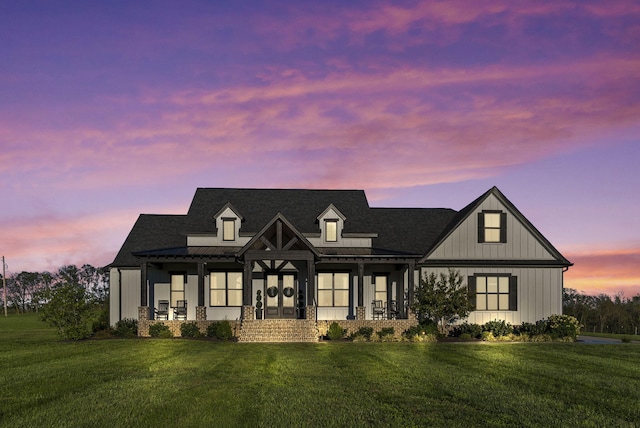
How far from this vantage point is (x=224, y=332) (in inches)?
1029

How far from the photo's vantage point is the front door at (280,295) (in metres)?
30.8

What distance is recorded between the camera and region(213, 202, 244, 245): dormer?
32312 millimetres

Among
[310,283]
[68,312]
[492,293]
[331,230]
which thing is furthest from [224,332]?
[492,293]

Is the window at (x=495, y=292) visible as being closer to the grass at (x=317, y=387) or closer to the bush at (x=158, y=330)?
the grass at (x=317, y=387)

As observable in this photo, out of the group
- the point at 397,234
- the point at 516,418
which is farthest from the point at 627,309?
the point at 516,418

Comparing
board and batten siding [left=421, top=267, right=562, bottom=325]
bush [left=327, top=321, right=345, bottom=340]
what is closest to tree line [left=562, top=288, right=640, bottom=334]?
board and batten siding [left=421, top=267, right=562, bottom=325]

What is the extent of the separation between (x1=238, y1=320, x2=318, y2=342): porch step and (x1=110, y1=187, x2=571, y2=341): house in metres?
1.36

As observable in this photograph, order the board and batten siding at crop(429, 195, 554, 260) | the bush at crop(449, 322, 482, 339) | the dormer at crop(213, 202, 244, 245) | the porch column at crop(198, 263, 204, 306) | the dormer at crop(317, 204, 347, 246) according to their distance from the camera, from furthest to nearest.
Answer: the dormer at crop(317, 204, 347, 246) → the dormer at crop(213, 202, 244, 245) → the board and batten siding at crop(429, 195, 554, 260) → the porch column at crop(198, 263, 204, 306) → the bush at crop(449, 322, 482, 339)

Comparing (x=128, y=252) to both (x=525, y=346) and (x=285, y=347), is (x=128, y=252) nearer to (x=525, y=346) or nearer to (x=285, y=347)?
(x=285, y=347)

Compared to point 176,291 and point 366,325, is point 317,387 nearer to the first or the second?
point 366,325

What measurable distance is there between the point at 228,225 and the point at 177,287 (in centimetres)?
460

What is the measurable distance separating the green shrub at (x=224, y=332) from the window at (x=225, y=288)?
15.9 feet

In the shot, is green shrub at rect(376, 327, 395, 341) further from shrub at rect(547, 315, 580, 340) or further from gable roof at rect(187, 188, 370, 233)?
shrub at rect(547, 315, 580, 340)

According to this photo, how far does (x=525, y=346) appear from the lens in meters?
23.6
